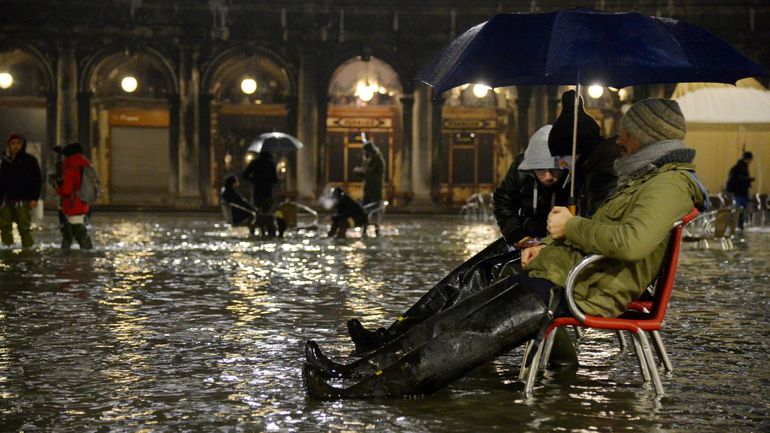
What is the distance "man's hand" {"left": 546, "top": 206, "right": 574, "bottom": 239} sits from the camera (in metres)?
6.46

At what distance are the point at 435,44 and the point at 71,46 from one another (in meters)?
10.4

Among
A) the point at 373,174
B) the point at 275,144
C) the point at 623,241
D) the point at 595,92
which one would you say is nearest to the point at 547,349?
the point at 623,241

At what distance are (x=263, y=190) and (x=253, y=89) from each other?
17398 millimetres

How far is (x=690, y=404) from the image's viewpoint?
6.73m

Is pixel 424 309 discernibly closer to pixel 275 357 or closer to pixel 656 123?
pixel 275 357

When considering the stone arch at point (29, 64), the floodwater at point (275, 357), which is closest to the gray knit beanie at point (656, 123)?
the floodwater at point (275, 357)

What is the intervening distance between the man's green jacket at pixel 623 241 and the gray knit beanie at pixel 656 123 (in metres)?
0.16

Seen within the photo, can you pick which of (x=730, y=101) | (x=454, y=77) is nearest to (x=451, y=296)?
(x=454, y=77)

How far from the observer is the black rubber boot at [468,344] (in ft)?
20.9

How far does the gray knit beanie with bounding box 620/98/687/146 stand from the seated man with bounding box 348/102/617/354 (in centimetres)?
84

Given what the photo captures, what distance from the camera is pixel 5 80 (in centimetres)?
4006

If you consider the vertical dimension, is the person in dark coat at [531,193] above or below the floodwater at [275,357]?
above

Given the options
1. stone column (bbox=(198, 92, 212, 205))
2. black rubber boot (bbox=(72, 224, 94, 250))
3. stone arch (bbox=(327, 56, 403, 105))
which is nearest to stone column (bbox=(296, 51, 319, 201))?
stone arch (bbox=(327, 56, 403, 105))

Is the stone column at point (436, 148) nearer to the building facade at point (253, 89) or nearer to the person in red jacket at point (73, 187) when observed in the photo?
the building facade at point (253, 89)
